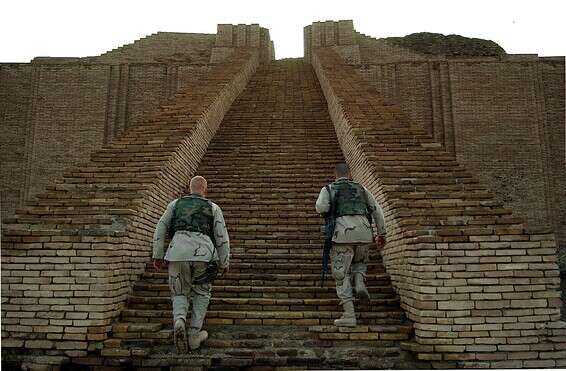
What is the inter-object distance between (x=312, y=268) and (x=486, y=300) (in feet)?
4.72

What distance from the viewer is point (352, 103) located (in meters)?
6.48

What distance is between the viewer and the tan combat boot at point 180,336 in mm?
3141

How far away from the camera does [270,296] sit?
3984 mm

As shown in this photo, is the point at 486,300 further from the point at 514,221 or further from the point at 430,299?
the point at 514,221

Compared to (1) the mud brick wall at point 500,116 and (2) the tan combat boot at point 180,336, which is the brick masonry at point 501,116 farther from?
(2) the tan combat boot at point 180,336

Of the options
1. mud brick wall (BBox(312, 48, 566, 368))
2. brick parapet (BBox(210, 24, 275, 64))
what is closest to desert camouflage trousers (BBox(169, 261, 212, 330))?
mud brick wall (BBox(312, 48, 566, 368))

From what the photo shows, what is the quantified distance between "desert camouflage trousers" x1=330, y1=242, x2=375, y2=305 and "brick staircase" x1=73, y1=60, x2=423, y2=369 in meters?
0.24

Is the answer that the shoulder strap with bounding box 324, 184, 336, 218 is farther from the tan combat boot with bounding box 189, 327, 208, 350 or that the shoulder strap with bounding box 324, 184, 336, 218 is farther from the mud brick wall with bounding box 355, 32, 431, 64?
the mud brick wall with bounding box 355, 32, 431, 64

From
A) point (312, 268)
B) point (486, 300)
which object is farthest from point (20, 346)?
point (486, 300)

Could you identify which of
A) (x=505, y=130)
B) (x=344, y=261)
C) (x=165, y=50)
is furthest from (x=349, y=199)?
(x=165, y=50)

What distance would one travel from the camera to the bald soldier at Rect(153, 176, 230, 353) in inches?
127

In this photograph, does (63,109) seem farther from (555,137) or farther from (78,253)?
(555,137)

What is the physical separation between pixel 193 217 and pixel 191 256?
0.25 meters

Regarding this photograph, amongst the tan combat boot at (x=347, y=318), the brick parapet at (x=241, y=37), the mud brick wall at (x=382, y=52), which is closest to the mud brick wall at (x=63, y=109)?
the brick parapet at (x=241, y=37)
